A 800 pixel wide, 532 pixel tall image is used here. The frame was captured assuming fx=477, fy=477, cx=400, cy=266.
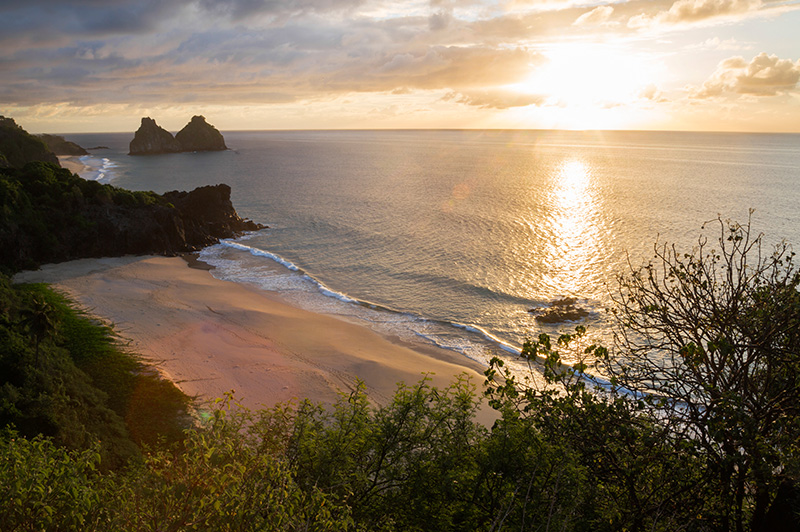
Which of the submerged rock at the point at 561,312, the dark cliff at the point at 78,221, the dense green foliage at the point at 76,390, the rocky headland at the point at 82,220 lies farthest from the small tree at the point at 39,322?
the submerged rock at the point at 561,312

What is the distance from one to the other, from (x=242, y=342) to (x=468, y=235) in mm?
42086

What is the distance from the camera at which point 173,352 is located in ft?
107

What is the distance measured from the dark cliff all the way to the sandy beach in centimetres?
386

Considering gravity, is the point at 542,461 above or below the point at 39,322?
below

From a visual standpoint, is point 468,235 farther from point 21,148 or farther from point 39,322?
point 21,148

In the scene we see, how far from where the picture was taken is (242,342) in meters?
35.9

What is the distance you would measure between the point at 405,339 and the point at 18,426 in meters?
25.8

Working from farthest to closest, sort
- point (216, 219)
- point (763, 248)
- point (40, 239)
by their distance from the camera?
1. point (216, 219)
2. point (763, 248)
3. point (40, 239)

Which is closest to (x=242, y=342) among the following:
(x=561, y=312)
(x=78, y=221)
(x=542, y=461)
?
(x=561, y=312)

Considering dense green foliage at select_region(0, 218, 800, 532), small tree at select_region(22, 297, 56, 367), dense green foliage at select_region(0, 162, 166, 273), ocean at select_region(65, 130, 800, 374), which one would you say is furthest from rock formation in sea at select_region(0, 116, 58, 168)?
dense green foliage at select_region(0, 218, 800, 532)

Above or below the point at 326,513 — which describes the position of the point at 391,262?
below

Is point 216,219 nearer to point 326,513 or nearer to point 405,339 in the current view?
point 405,339

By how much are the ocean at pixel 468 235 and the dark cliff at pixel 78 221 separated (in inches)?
233

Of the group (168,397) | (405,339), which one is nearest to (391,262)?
(405,339)
